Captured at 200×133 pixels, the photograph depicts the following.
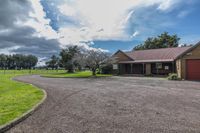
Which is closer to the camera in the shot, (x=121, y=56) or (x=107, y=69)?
(x=121, y=56)

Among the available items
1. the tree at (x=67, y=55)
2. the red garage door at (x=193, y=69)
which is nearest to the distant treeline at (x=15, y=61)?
the tree at (x=67, y=55)

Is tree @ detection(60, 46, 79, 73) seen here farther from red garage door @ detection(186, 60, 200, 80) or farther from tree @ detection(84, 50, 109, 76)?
red garage door @ detection(186, 60, 200, 80)

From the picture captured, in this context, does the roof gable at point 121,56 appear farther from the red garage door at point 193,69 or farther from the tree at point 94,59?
the red garage door at point 193,69

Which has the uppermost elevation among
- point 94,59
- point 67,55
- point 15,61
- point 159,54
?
point 15,61

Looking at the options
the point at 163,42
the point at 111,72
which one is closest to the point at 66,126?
the point at 111,72

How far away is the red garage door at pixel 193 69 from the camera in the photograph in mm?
20237

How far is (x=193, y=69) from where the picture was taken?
20484mm

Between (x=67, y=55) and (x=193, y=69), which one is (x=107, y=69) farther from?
(x=67, y=55)

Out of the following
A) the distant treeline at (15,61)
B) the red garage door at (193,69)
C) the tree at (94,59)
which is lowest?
the red garage door at (193,69)

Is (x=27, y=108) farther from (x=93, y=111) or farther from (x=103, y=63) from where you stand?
(x=103, y=63)

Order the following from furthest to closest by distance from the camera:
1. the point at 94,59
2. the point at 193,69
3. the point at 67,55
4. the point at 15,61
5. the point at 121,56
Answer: the point at 15,61 → the point at 67,55 → the point at 121,56 → the point at 94,59 → the point at 193,69

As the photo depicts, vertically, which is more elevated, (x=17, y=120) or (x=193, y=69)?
(x=193, y=69)

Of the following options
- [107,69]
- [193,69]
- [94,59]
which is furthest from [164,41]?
[193,69]

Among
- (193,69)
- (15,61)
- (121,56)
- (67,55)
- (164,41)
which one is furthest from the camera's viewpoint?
(15,61)
